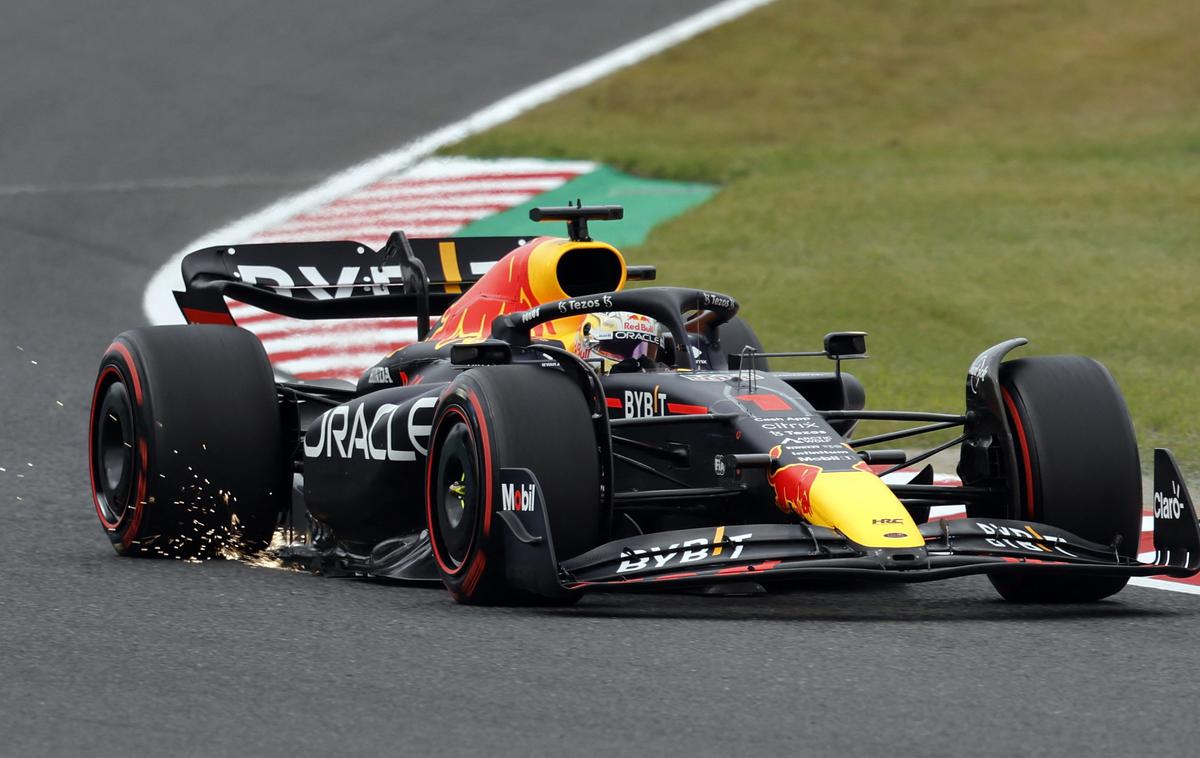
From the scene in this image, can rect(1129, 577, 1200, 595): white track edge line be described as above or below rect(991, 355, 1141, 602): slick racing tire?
below

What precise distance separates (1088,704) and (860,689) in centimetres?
57

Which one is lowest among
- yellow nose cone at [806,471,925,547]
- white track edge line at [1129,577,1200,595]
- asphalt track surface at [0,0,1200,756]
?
white track edge line at [1129,577,1200,595]

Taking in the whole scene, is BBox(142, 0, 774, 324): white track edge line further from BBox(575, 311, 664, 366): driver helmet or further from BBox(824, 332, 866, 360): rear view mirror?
BBox(824, 332, 866, 360): rear view mirror

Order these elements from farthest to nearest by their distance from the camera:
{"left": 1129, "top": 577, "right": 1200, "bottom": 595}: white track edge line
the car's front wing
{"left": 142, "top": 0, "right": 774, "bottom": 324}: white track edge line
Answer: {"left": 142, "top": 0, "right": 774, "bottom": 324}: white track edge line, {"left": 1129, "top": 577, "right": 1200, "bottom": 595}: white track edge line, the car's front wing

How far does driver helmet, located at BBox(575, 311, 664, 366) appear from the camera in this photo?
7.48m

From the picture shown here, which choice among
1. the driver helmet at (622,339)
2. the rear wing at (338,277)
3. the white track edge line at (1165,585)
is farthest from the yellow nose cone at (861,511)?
the rear wing at (338,277)

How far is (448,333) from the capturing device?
27.1 ft

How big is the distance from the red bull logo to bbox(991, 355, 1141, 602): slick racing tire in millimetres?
854

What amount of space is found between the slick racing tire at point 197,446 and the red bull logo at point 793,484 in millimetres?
2330

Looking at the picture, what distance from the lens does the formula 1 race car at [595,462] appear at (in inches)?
248

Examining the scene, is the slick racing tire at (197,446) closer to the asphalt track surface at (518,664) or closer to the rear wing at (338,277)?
the asphalt track surface at (518,664)

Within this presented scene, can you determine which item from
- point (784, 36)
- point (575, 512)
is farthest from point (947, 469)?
point (784, 36)

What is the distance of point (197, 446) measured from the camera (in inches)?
307

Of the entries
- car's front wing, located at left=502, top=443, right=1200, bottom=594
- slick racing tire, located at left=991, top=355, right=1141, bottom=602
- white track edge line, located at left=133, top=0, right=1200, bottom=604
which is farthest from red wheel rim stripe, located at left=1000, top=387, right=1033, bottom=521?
white track edge line, located at left=133, top=0, right=1200, bottom=604
